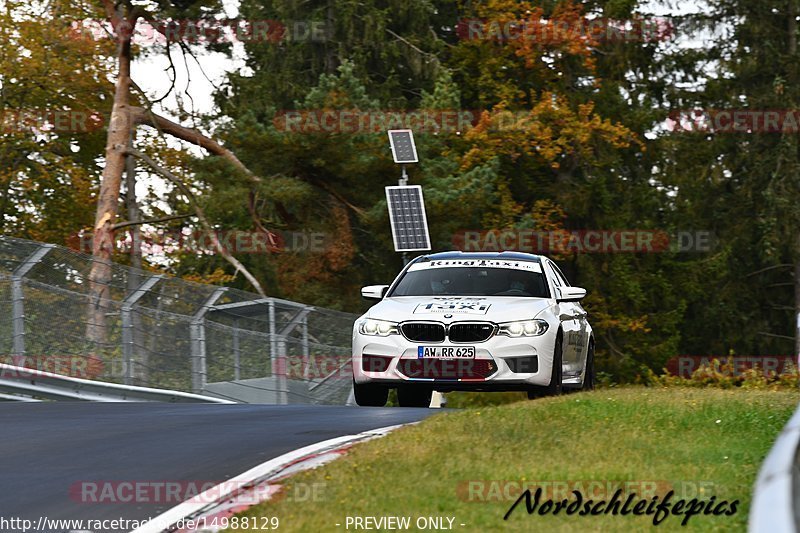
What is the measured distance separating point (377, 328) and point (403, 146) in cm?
1894

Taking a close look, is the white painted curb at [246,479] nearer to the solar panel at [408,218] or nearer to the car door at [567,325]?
the car door at [567,325]

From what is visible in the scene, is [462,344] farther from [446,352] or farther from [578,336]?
[578,336]

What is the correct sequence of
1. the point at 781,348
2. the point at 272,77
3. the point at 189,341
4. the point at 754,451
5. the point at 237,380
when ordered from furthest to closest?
the point at 781,348, the point at 272,77, the point at 237,380, the point at 189,341, the point at 754,451

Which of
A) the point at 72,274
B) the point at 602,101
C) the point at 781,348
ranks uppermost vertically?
the point at 602,101

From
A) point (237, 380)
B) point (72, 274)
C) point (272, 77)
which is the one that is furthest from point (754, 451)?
point (272, 77)

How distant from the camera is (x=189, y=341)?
70.9ft

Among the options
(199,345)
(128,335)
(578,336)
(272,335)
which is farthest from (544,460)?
(272,335)

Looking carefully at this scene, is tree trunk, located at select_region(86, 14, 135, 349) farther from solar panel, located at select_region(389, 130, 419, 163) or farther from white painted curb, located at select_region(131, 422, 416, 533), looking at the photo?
white painted curb, located at select_region(131, 422, 416, 533)

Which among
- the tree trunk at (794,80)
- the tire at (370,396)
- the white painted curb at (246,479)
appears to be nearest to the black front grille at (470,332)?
Answer: the tire at (370,396)

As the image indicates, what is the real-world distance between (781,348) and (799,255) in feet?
17.8

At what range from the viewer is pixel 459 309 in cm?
1507

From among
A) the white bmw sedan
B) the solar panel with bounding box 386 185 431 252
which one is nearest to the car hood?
the white bmw sedan

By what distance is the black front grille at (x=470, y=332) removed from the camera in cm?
1494

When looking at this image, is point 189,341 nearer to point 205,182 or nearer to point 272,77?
point 205,182
